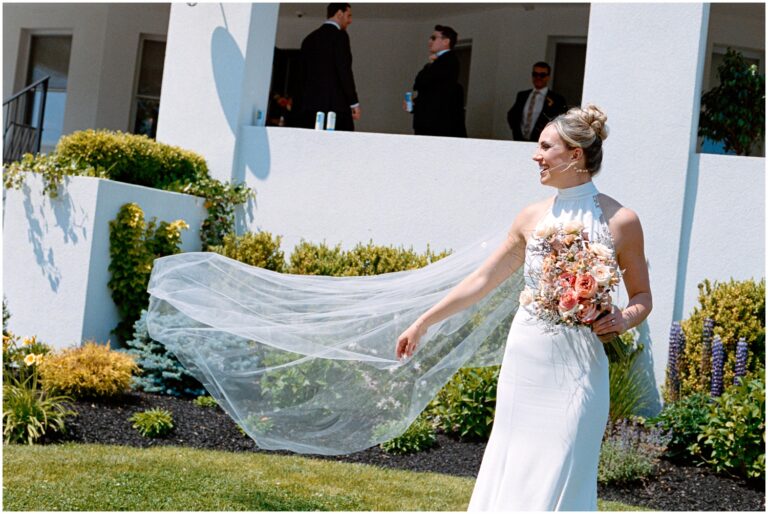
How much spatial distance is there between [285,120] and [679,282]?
7.77 metres

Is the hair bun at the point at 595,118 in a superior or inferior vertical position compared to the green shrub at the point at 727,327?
superior

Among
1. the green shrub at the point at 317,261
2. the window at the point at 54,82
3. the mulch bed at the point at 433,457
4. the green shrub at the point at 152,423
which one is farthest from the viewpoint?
the window at the point at 54,82

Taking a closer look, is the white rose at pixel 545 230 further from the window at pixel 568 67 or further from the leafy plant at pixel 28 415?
the window at pixel 568 67

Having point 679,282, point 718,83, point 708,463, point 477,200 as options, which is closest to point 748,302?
point 679,282

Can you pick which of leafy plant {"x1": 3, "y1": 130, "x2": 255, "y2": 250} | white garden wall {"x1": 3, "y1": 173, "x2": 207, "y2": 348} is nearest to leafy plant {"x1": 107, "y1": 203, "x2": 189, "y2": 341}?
white garden wall {"x1": 3, "y1": 173, "x2": 207, "y2": 348}

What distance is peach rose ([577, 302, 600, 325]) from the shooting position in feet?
14.2

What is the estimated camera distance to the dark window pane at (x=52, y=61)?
16406 millimetres

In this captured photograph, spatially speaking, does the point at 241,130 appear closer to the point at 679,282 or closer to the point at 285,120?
the point at 285,120

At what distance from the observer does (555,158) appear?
4.62 meters

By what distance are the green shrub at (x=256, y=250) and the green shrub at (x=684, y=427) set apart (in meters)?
4.34

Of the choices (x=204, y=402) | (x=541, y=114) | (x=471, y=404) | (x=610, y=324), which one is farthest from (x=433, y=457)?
(x=541, y=114)

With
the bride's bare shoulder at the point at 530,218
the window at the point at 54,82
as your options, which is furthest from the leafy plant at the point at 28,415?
the window at the point at 54,82

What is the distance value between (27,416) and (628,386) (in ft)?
17.2

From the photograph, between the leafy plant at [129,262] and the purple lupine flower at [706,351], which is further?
the leafy plant at [129,262]
